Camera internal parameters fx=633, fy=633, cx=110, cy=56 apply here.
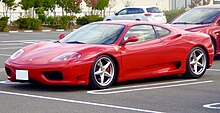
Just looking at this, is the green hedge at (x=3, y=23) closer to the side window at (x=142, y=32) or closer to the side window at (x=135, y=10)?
the side window at (x=135, y=10)

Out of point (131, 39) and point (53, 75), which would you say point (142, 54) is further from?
point (53, 75)

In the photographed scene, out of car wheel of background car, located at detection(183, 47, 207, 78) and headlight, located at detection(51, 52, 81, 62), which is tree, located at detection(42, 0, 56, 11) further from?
headlight, located at detection(51, 52, 81, 62)

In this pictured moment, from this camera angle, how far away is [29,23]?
36.2 m

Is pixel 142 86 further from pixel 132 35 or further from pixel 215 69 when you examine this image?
pixel 215 69

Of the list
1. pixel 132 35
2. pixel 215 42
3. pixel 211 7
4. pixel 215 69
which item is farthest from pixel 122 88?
pixel 211 7

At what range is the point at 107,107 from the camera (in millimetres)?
8930

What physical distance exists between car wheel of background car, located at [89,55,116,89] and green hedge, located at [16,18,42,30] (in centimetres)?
2582

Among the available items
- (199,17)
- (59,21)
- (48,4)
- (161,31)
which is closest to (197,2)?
(48,4)

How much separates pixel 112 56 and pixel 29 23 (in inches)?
1019

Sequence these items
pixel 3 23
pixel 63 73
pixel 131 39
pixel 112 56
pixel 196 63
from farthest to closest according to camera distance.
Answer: pixel 3 23, pixel 196 63, pixel 131 39, pixel 112 56, pixel 63 73

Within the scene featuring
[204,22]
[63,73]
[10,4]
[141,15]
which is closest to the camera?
[63,73]

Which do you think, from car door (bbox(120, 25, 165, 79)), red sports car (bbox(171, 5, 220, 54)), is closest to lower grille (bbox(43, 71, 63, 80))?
car door (bbox(120, 25, 165, 79))

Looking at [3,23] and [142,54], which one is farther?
[3,23]

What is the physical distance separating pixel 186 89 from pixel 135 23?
5.60 feet
